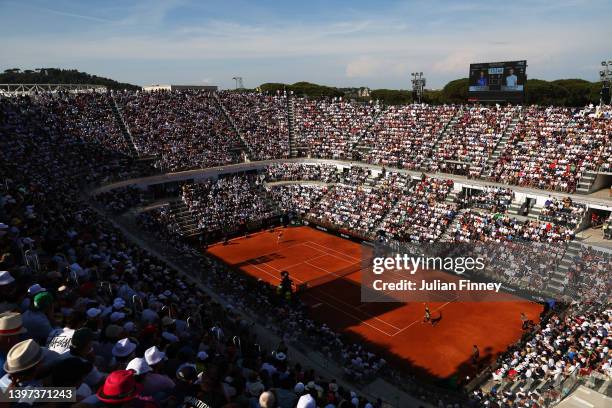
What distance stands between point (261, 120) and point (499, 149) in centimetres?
3267

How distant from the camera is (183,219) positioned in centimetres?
4253

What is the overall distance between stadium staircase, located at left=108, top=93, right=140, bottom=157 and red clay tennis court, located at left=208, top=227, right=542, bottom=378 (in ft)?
59.7

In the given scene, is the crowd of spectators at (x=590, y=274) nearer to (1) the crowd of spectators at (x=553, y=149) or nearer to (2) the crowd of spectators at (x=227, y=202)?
(1) the crowd of spectators at (x=553, y=149)

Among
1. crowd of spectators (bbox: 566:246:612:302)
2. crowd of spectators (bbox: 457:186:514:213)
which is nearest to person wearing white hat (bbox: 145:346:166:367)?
crowd of spectators (bbox: 566:246:612:302)

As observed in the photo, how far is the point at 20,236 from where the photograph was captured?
13219 mm

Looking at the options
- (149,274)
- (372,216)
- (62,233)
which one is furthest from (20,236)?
(372,216)

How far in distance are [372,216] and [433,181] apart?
23.3 ft

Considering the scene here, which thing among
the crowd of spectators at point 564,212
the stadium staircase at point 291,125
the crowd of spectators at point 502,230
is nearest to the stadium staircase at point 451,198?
the crowd of spectators at point 502,230

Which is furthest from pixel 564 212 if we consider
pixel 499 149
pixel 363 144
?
pixel 363 144

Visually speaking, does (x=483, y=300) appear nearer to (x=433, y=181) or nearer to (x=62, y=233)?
(x=433, y=181)

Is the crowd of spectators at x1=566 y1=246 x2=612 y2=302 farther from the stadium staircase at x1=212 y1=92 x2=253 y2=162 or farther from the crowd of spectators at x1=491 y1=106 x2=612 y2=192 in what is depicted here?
the stadium staircase at x1=212 y1=92 x2=253 y2=162

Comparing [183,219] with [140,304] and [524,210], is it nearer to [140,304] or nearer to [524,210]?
[524,210]

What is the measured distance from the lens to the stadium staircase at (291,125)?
56.1 m

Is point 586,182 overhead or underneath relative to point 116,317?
underneath
